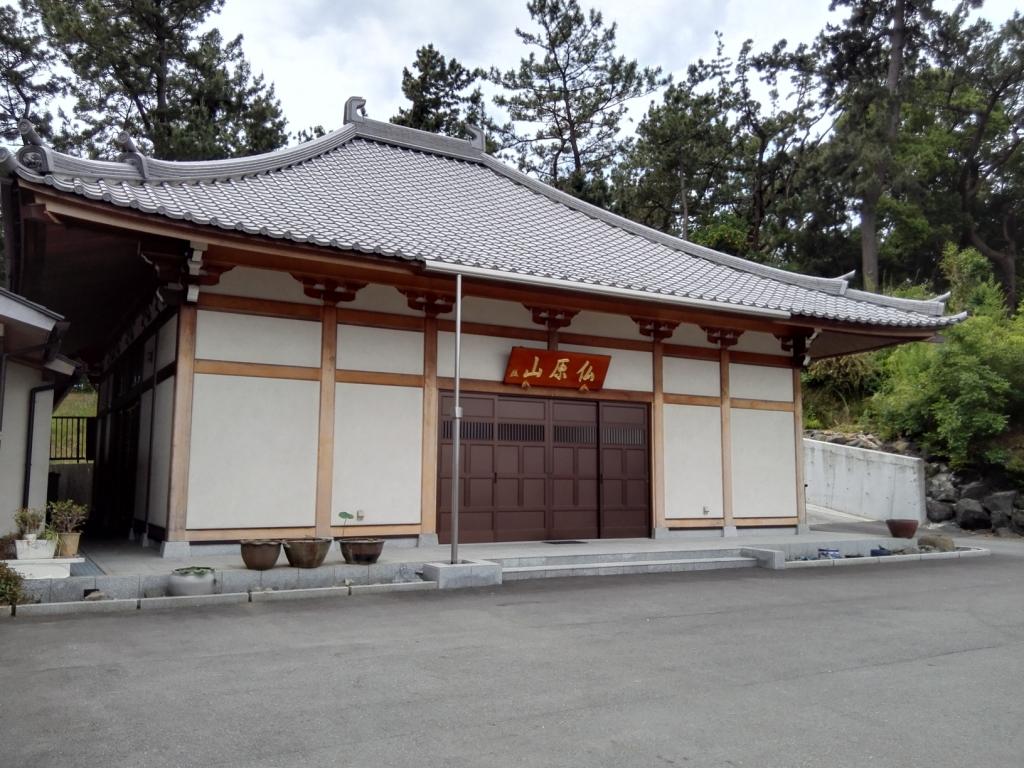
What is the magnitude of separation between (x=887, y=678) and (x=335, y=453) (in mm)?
6627

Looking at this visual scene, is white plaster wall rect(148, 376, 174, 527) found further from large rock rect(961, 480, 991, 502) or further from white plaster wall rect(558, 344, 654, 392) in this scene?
large rock rect(961, 480, 991, 502)

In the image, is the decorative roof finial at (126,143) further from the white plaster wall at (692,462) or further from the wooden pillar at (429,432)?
the white plaster wall at (692,462)

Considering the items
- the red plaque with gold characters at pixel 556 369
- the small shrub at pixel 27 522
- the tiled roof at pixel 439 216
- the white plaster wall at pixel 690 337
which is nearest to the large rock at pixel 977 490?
the tiled roof at pixel 439 216

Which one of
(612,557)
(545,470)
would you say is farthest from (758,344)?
(612,557)

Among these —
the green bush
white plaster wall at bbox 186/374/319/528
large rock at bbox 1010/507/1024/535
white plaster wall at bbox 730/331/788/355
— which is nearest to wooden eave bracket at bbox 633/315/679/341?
white plaster wall at bbox 730/331/788/355

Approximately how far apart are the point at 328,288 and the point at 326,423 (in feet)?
5.38

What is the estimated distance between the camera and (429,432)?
1019cm

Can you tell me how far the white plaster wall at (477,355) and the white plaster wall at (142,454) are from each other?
3.97 meters

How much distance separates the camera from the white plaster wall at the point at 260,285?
29.8 ft

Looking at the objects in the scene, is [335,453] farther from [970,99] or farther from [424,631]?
[970,99]

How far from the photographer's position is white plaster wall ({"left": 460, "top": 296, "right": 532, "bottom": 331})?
34.9ft

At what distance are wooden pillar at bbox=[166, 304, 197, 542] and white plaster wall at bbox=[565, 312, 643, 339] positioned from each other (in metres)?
5.03

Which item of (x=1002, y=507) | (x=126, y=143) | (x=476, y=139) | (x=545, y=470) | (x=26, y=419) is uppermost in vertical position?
(x=476, y=139)

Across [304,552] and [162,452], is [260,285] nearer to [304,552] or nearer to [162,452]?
[162,452]
